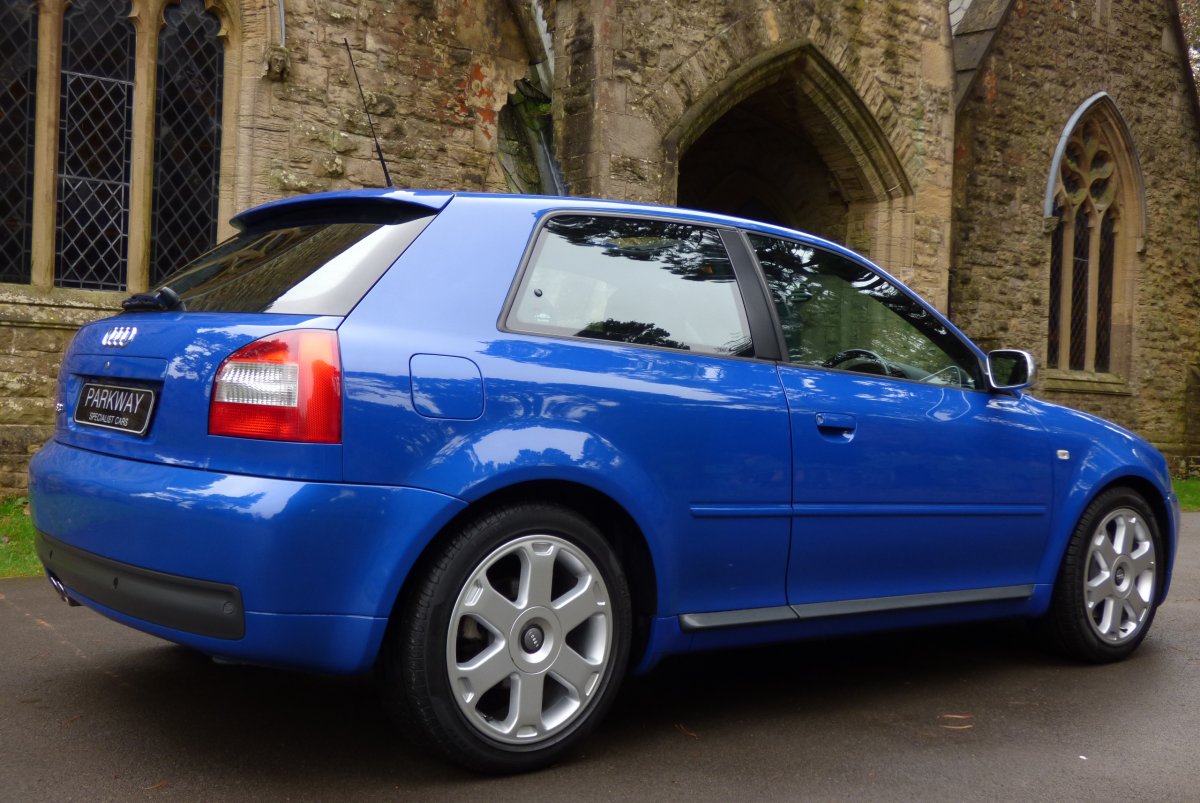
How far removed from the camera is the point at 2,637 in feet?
17.2

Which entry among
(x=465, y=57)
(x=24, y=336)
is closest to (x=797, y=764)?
(x=24, y=336)

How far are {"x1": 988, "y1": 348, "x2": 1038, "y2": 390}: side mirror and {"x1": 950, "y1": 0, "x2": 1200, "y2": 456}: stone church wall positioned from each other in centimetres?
1183

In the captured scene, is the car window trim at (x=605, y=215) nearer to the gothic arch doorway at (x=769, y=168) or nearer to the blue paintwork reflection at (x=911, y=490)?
the blue paintwork reflection at (x=911, y=490)

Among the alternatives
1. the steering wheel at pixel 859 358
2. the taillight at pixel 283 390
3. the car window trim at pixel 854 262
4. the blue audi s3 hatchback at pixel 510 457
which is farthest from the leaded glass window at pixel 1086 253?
the taillight at pixel 283 390

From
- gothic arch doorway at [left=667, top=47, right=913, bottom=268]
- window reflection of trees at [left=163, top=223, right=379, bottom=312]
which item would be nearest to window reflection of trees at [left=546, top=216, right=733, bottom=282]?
window reflection of trees at [left=163, top=223, right=379, bottom=312]

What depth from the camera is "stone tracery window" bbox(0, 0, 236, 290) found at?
31.3ft

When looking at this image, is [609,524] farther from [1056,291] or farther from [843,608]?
[1056,291]

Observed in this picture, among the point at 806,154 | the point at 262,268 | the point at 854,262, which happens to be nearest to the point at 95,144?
the point at 262,268

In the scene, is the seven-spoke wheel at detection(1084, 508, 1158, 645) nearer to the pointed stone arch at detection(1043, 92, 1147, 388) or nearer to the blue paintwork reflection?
the blue paintwork reflection

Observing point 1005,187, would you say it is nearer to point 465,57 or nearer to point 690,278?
point 465,57

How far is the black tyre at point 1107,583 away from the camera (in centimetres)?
520

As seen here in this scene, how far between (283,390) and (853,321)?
7.48 feet

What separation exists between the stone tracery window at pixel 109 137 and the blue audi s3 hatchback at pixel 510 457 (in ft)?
20.3

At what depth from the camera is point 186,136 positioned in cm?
1025
